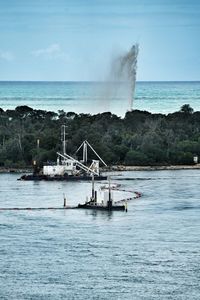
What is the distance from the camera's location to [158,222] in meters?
42.2

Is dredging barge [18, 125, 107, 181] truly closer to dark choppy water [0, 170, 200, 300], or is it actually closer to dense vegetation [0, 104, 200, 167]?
dense vegetation [0, 104, 200, 167]

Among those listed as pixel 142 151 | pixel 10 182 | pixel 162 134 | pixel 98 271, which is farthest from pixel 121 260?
pixel 162 134

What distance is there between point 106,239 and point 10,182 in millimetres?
23283

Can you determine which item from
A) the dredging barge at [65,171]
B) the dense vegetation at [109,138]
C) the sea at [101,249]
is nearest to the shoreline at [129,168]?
the dense vegetation at [109,138]

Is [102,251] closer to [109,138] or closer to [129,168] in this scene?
[129,168]

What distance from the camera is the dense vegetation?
7275 centimetres

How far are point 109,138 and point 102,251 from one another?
1665 inches

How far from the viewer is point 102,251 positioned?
3584 centimetres

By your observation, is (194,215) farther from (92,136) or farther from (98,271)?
(92,136)

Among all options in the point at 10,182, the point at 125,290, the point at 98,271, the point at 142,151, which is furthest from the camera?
the point at 142,151

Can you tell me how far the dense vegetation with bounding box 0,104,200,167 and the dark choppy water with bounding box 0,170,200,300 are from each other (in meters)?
21.2

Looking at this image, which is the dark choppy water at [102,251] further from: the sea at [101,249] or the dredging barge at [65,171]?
the dredging barge at [65,171]

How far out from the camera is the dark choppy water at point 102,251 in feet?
102

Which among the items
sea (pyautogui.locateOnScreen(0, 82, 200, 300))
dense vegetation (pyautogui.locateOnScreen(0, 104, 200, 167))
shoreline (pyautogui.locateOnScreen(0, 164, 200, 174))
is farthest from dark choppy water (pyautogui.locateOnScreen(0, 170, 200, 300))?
dense vegetation (pyautogui.locateOnScreen(0, 104, 200, 167))
